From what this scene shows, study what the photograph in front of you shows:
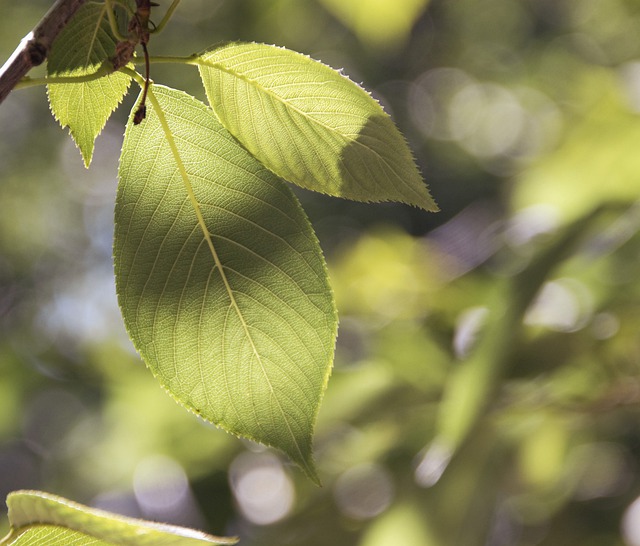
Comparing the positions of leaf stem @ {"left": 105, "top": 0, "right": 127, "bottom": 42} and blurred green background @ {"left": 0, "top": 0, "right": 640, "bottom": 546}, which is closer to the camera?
leaf stem @ {"left": 105, "top": 0, "right": 127, "bottom": 42}

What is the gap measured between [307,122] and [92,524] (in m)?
0.20

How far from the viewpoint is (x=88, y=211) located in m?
4.69

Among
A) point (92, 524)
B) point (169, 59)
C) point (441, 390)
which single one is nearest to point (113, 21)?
point (169, 59)

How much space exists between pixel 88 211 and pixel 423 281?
3.44m

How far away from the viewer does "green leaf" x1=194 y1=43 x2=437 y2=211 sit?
0.37 m

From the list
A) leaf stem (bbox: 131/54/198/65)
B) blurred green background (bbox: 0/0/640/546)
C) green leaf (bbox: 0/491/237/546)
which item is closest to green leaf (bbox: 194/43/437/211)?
leaf stem (bbox: 131/54/198/65)

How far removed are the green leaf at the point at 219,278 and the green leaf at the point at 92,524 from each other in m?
0.07

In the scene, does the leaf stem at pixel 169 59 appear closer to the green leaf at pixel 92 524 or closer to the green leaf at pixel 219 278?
the green leaf at pixel 219 278

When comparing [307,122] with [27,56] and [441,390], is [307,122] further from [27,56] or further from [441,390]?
[441,390]

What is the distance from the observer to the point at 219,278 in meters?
0.40

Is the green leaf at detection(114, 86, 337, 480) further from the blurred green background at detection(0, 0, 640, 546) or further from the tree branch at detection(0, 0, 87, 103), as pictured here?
the blurred green background at detection(0, 0, 640, 546)

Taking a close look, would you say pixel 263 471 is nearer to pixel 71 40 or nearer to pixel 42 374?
pixel 42 374

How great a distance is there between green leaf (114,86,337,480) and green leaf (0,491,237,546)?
7cm

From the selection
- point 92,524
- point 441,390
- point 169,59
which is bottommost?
point 441,390
